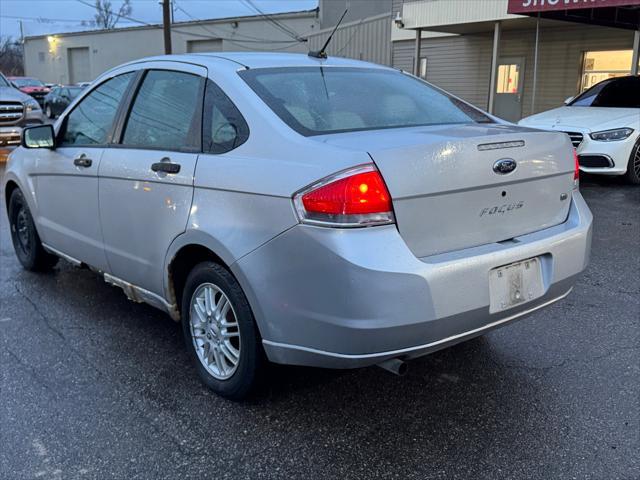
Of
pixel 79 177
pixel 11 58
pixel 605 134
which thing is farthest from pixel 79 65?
pixel 79 177

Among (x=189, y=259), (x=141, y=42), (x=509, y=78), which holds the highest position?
(x=141, y=42)

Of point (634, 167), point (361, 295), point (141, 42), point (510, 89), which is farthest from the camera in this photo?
point (141, 42)

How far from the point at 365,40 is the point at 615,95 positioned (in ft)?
54.6

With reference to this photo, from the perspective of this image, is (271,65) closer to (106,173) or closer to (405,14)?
(106,173)

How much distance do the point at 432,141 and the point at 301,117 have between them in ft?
2.12

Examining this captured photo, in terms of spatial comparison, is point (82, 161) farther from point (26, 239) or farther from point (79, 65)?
point (79, 65)

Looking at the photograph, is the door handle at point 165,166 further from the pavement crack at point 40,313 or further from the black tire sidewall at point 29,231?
the black tire sidewall at point 29,231

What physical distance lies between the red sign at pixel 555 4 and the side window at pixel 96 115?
32.8ft

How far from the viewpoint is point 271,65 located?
3.47 meters

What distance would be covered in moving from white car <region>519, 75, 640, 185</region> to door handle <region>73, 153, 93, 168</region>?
702 cm

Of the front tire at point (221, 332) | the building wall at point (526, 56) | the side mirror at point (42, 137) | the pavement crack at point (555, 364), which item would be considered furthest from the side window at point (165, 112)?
the building wall at point (526, 56)

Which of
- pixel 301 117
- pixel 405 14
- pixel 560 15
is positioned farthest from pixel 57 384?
pixel 405 14

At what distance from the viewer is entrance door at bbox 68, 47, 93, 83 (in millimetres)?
48062

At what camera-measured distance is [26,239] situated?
535 cm
